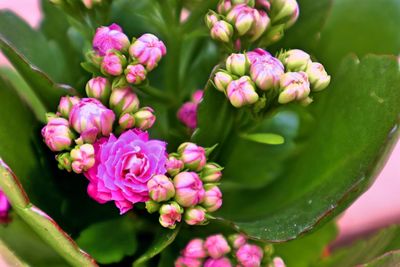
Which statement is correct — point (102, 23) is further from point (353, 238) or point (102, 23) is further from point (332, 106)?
point (353, 238)

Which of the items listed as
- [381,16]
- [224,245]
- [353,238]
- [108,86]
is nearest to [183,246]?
[224,245]

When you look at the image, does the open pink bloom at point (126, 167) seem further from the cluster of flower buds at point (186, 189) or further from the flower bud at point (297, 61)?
the flower bud at point (297, 61)

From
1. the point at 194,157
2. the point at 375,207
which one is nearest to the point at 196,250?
the point at 194,157

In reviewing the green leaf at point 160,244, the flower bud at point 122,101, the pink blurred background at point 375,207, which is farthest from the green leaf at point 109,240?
the pink blurred background at point 375,207

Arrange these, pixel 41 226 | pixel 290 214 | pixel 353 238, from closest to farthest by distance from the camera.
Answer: pixel 41 226 → pixel 290 214 → pixel 353 238

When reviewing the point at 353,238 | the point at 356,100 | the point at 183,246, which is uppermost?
the point at 356,100

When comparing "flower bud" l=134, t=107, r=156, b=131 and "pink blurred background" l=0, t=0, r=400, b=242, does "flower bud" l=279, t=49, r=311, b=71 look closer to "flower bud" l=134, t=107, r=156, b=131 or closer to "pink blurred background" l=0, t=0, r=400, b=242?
"flower bud" l=134, t=107, r=156, b=131

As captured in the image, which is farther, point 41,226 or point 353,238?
point 353,238
